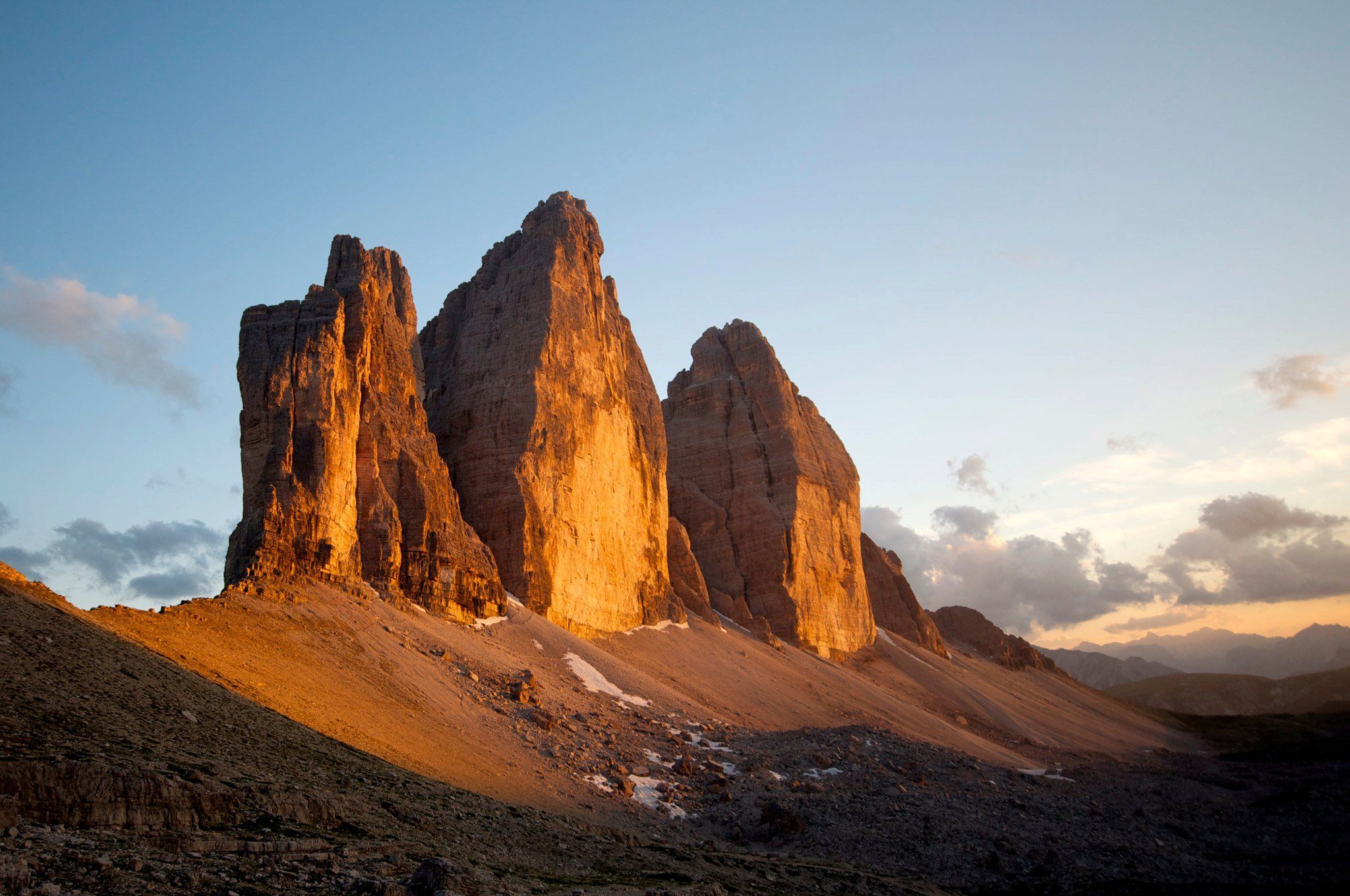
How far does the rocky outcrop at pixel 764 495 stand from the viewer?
76.9 metres

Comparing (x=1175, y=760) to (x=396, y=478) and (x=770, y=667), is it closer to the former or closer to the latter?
(x=770, y=667)

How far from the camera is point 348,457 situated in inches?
1519

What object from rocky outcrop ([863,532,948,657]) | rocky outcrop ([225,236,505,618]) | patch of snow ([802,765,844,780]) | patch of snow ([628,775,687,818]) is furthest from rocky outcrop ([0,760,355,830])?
rocky outcrop ([863,532,948,657])

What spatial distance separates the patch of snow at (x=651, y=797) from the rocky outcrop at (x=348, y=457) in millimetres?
14839

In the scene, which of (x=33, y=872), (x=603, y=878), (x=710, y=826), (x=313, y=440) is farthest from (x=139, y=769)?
(x=313, y=440)

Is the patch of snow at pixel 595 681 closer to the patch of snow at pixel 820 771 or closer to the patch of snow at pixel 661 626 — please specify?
the patch of snow at pixel 820 771

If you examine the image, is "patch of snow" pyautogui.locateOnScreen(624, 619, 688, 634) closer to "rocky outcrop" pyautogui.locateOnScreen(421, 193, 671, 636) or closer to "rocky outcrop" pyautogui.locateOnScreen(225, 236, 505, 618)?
"rocky outcrop" pyautogui.locateOnScreen(421, 193, 671, 636)

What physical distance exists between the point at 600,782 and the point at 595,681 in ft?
44.6

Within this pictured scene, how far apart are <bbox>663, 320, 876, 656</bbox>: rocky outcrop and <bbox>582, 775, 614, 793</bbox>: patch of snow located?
4320 centimetres

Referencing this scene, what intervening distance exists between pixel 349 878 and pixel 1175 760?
7821 centimetres

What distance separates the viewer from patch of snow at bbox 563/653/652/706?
42094 mm

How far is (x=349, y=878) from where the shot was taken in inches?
494

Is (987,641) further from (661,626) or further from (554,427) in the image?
(554,427)

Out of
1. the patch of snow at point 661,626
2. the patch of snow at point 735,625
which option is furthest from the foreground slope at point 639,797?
the patch of snow at point 735,625
